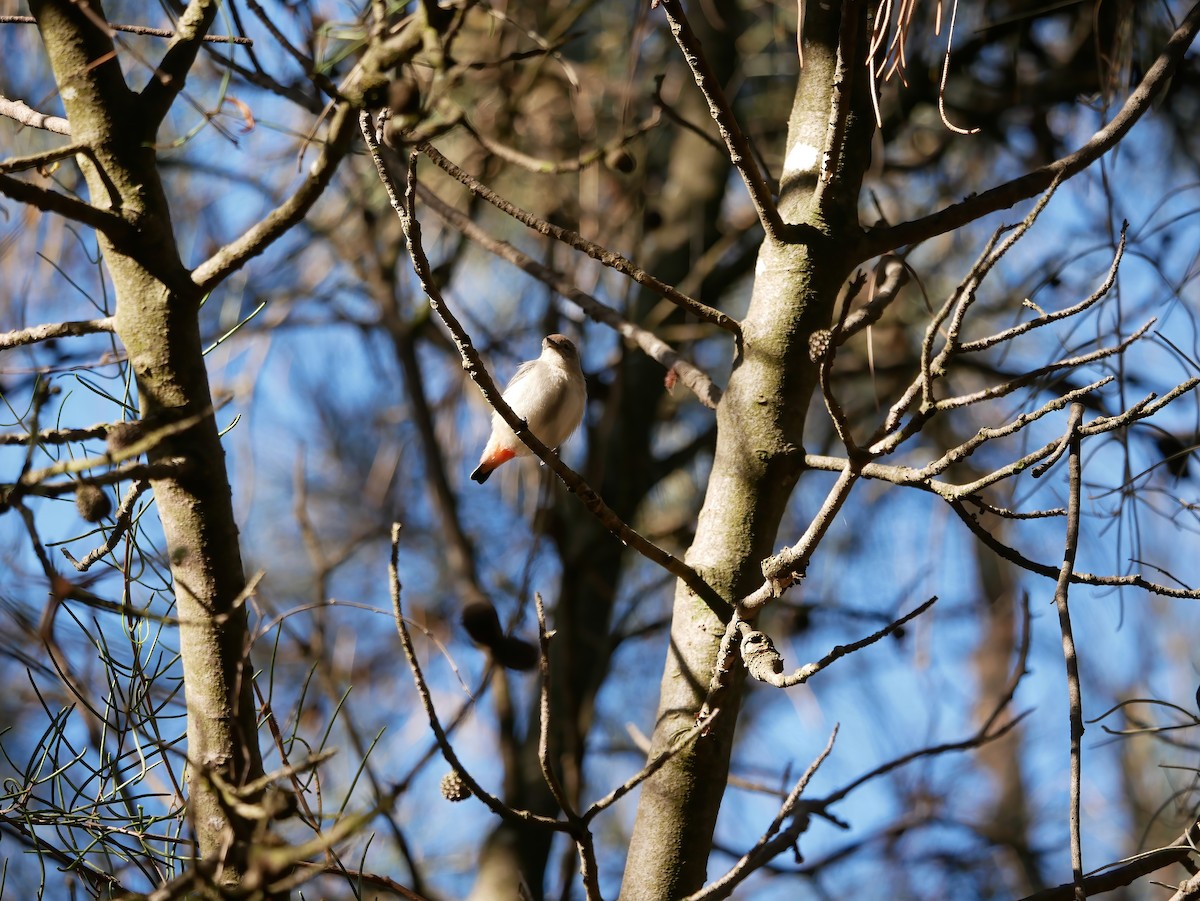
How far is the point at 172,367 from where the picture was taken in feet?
5.08

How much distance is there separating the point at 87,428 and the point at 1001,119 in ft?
12.2

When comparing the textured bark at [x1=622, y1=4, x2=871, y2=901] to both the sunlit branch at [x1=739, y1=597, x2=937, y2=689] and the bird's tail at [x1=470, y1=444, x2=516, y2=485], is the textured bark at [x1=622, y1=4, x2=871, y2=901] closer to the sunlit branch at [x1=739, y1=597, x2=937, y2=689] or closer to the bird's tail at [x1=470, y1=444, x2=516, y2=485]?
the sunlit branch at [x1=739, y1=597, x2=937, y2=689]

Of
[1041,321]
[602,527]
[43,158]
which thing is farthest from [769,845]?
[602,527]

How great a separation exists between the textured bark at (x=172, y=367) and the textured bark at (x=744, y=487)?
63 centimetres

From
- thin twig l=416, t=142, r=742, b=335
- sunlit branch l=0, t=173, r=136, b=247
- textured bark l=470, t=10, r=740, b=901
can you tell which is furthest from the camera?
textured bark l=470, t=10, r=740, b=901

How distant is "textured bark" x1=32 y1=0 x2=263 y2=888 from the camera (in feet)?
5.05

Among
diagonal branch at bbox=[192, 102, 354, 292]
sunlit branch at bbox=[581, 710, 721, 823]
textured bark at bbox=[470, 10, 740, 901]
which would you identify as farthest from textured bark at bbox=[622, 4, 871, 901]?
textured bark at bbox=[470, 10, 740, 901]

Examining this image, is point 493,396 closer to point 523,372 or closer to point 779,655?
point 779,655

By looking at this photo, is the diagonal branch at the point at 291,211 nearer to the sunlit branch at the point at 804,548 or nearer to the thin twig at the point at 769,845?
the sunlit branch at the point at 804,548

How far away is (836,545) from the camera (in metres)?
5.11

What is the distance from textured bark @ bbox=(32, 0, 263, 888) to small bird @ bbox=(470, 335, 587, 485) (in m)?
1.44

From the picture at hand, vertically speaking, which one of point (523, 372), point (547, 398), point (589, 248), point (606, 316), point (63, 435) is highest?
point (523, 372)

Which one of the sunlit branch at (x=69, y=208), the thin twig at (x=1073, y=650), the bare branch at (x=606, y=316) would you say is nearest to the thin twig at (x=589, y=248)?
the bare branch at (x=606, y=316)

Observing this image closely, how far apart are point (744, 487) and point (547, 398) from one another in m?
1.26
